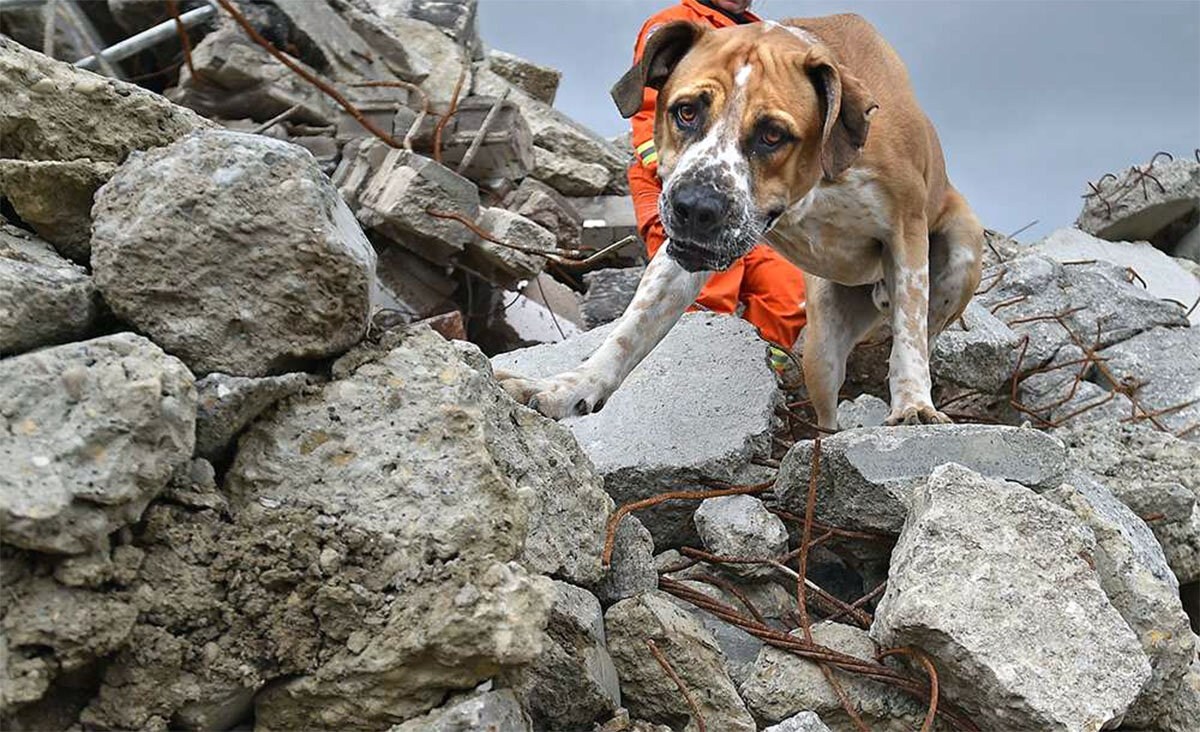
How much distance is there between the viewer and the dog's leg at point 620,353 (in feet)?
12.3

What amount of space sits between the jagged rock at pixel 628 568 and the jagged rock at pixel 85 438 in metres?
1.16

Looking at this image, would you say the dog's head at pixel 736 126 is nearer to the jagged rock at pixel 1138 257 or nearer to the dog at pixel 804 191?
the dog at pixel 804 191

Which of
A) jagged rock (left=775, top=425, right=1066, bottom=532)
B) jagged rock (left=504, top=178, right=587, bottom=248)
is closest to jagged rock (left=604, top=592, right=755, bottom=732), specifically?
jagged rock (left=775, top=425, right=1066, bottom=532)

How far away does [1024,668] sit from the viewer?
2.70m

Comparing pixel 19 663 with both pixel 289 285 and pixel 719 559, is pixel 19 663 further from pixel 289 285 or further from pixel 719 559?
pixel 719 559

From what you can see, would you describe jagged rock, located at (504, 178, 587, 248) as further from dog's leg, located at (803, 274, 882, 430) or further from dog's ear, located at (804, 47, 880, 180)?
dog's ear, located at (804, 47, 880, 180)

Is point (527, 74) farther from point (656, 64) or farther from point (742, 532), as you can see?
point (742, 532)

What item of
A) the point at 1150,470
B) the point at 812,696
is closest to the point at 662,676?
the point at 812,696

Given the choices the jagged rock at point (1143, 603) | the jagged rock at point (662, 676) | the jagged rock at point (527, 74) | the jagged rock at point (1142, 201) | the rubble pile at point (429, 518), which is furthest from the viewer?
the jagged rock at point (1142, 201)

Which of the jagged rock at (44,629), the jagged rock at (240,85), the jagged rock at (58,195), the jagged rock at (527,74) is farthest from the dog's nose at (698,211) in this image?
the jagged rock at (527,74)

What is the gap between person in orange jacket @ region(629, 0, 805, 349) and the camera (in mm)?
6523

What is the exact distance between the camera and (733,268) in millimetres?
6578

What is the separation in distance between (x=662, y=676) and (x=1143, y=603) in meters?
1.45

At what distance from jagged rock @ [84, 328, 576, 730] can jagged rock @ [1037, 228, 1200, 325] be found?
30.0ft
